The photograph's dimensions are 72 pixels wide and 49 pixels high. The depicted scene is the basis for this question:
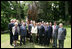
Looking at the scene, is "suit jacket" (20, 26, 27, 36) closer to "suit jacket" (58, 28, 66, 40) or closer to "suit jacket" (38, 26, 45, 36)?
"suit jacket" (38, 26, 45, 36)

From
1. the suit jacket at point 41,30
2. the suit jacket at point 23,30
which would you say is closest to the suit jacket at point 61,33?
the suit jacket at point 41,30

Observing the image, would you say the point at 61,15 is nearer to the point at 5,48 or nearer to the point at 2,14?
the point at 5,48

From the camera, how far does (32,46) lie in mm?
9461

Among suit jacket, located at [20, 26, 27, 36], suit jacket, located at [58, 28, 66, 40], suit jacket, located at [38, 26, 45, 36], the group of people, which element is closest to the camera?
suit jacket, located at [58, 28, 66, 40]

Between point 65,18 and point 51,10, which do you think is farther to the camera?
point 65,18

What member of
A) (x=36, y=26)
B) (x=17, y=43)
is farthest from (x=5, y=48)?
(x=36, y=26)

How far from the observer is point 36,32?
939 centimetres

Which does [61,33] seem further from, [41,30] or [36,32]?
[36,32]

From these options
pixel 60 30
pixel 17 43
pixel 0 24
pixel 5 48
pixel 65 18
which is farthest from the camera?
pixel 0 24

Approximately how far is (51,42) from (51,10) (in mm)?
3509

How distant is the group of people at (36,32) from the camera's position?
867cm

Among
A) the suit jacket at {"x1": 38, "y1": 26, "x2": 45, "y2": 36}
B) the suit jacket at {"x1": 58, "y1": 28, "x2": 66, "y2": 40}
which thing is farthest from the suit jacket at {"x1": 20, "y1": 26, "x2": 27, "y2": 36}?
the suit jacket at {"x1": 58, "y1": 28, "x2": 66, "y2": 40}

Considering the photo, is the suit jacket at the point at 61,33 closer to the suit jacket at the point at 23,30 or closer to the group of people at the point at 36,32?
the group of people at the point at 36,32

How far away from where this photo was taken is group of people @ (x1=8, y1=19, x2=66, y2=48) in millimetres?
8672
